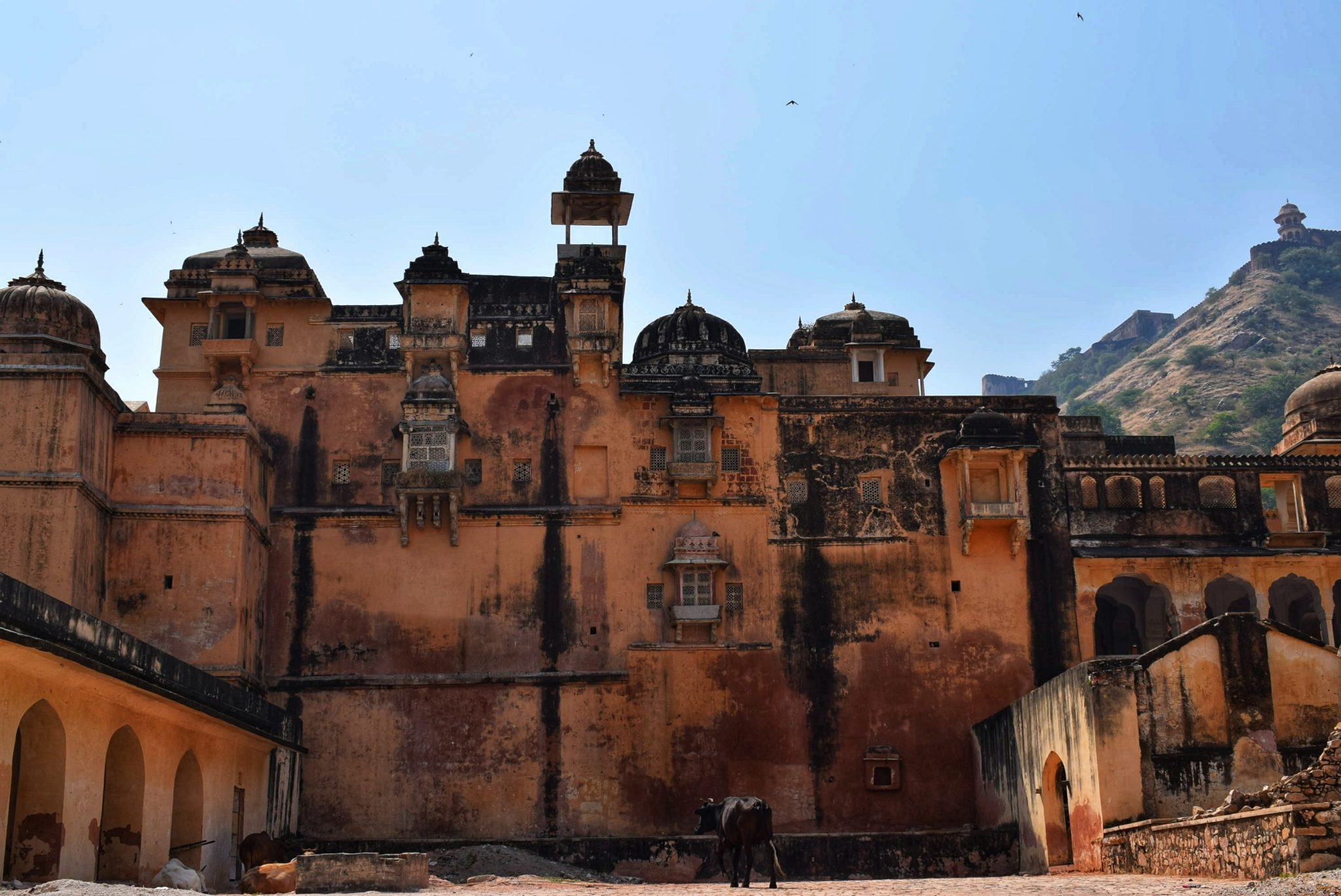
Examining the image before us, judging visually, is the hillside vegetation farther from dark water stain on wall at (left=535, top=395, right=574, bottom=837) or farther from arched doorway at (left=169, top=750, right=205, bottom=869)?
arched doorway at (left=169, top=750, right=205, bottom=869)

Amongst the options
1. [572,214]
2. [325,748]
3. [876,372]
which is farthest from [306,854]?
[876,372]

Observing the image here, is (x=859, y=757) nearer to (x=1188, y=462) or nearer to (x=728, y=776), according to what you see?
(x=728, y=776)

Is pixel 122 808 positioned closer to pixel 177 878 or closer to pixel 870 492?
pixel 177 878

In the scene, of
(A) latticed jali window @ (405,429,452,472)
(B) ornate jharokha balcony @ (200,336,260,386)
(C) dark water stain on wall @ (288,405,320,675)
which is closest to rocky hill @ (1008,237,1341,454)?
(A) latticed jali window @ (405,429,452,472)

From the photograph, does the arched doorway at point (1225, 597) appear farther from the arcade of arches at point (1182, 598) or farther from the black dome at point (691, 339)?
the black dome at point (691, 339)

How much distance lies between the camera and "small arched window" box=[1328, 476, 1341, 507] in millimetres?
33094

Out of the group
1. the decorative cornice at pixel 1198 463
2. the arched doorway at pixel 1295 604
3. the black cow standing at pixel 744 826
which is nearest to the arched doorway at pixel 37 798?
the black cow standing at pixel 744 826

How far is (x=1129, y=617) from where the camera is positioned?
3441 centimetres

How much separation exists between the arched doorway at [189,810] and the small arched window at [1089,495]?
1915 cm

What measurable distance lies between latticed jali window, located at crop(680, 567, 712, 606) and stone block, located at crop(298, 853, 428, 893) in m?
12.5

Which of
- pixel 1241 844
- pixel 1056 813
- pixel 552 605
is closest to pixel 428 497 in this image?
pixel 552 605

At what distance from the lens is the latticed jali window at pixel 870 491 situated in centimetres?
3131

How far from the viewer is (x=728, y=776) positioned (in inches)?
1160

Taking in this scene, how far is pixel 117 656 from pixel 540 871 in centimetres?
994
